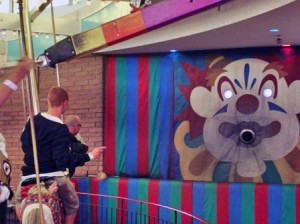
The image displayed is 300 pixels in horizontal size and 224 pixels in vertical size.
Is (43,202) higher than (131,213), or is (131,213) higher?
(43,202)

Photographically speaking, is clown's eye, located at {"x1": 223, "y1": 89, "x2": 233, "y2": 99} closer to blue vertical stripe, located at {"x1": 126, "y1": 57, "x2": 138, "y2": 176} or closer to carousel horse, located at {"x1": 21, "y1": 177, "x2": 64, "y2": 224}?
blue vertical stripe, located at {"x1": 126, "y1": 57, "x2": 138, "y2": 176}

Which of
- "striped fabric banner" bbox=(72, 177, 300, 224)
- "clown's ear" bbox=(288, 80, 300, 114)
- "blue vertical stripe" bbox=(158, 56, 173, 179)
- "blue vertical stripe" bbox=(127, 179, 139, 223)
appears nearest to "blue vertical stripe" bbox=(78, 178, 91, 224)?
"striped fabric banner" bbox=(72, 177, 300, 224)

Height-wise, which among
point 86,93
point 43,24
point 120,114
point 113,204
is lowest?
point 113,204

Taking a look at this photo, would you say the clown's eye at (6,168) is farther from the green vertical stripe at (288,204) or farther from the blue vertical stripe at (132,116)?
the blue vertical stripe at (132,116)

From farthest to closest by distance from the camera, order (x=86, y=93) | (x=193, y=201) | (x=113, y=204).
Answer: (x=86, y=93) < (x=113, y=204) < (x=193, y=201)

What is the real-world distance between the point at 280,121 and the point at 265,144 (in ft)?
1.48

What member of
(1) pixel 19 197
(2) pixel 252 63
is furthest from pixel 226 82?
(1) pixel 19 197

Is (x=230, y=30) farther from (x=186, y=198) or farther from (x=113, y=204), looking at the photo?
(x=113, y=204)

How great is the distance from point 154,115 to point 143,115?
214 millimetres

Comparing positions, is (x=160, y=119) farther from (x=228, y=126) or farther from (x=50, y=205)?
(x=50, y=205)

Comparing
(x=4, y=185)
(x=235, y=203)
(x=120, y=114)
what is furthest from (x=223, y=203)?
(x=4, y=185)

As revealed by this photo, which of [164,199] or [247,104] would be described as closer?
[247,104]

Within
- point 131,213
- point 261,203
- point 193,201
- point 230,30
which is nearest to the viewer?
point 230,30

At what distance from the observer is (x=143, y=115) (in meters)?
11.3
